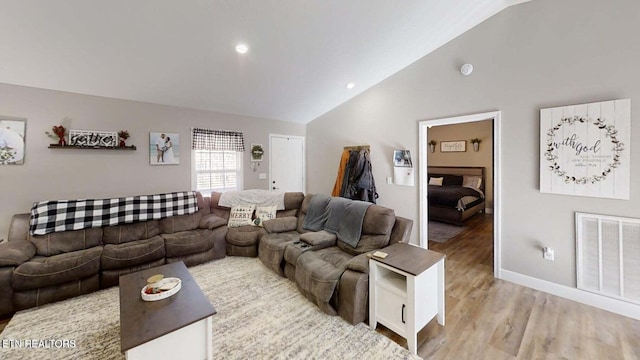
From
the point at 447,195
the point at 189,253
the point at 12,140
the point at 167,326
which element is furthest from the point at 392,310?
the point at 12,140

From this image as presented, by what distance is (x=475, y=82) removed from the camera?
10.1 ft

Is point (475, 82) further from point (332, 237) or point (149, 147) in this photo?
point (149, 147)

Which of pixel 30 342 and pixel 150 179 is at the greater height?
pixel 150 179

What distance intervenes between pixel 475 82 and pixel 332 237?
2.66 m

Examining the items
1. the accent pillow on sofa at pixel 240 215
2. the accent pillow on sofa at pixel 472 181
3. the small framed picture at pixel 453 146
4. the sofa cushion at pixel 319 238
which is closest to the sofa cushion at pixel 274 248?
the sofa cushion at pixel 319 238

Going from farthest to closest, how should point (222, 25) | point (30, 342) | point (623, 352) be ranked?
point (222, 25) → point (30, 342) → point (623, 352)

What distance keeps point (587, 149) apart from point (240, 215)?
4.27 m

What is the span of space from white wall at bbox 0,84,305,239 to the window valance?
11 cm

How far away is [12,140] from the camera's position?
2918mm

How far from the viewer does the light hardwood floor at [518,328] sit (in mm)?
1804

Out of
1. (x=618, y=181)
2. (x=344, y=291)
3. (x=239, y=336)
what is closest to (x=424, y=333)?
(x=344, y=291)

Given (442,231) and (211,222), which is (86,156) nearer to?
(211,222)

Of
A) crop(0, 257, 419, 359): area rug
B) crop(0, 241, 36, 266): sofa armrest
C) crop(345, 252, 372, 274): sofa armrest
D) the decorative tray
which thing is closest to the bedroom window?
crop(0, 241, 36, 266): sofa armrest

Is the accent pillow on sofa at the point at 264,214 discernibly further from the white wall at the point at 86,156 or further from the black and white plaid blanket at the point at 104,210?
the white wall at the point at 86,156
